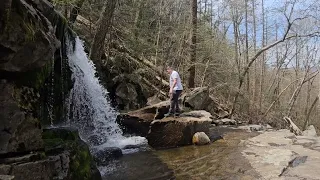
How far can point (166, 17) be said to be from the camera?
19266mm

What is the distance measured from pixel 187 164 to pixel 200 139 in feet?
7.91

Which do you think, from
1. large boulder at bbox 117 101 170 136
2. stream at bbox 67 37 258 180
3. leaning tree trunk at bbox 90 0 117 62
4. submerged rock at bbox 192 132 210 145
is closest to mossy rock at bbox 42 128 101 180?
stream at bbox 67 37 258 180

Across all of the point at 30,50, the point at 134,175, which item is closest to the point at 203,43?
the point at 134,175

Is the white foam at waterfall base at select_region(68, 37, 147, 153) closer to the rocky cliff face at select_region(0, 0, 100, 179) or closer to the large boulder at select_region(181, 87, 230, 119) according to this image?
the rocky cliff face at select_region(0, 0, 100, 179)

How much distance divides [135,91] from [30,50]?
32.8 ft

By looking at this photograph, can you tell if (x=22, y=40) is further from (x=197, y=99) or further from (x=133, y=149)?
(x=197, y=99)

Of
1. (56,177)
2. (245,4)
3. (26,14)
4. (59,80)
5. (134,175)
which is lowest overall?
(134,175)

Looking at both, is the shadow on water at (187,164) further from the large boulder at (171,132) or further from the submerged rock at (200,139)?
the large boulder at (171,132)

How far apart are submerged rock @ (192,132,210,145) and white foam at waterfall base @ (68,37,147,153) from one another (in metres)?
1.68

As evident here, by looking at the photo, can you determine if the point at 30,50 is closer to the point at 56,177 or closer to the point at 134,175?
the point at 56,177

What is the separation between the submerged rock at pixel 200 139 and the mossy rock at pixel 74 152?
4504 mm

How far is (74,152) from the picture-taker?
5.50 m

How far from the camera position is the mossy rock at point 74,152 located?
5.32m

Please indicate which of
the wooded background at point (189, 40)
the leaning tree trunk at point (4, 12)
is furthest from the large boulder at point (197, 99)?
the leaning tree trunk at point (4, 12)
